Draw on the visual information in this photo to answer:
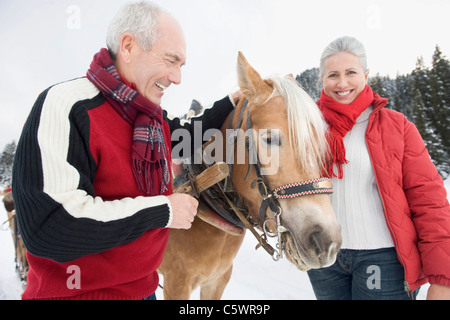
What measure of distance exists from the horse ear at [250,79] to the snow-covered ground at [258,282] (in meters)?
2.91

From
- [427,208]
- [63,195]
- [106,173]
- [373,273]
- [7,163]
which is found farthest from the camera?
[7,163]

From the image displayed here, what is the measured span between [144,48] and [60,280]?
120 cm

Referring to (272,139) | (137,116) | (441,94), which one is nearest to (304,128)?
(272,139)

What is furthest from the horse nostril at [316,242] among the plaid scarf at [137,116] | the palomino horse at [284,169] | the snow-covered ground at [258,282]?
the snow-covered ground at [258,282]

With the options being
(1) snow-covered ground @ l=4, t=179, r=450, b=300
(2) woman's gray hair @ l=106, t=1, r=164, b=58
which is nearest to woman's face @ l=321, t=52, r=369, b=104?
(2) woman's gray hair @ l=106, t=1, r=164, b=58

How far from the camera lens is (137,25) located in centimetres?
134

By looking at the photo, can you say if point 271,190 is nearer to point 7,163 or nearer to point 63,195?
point 63,195

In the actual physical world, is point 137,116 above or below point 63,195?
above

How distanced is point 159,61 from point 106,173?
26.2 inches

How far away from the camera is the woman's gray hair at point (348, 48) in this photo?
1.82 metres

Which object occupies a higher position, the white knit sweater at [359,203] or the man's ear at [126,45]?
the man's ear at [126,45]

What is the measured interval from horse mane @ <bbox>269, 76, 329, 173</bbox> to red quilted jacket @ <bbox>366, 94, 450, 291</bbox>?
1.27ft

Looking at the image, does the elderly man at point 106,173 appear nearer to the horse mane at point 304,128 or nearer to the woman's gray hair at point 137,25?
the woman's gray hair at point 137,25
